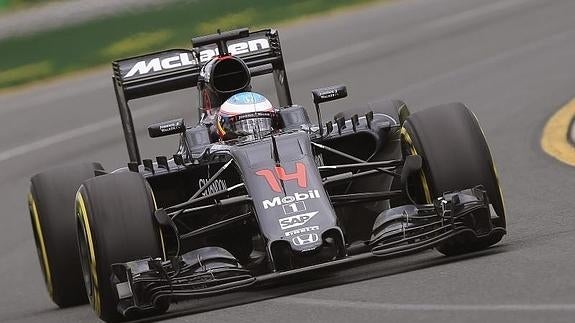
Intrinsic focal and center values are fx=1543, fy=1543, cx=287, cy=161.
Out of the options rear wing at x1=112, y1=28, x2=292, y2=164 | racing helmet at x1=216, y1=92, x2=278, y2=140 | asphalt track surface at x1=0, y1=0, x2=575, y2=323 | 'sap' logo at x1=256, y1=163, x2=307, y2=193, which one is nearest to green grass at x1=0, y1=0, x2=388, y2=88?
asphalt track surface at x1=0, y1=0, x2=575, y2=323

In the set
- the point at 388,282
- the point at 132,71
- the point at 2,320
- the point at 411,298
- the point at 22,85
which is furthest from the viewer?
the point at 22,85

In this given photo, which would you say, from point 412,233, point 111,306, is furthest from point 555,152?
point 111,306

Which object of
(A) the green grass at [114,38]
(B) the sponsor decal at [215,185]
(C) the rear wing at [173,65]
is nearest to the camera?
(B) the sponsor decal at [215,185]

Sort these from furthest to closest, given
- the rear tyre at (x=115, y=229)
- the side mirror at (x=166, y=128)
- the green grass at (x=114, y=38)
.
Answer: the green grass at (x=114, y=38), the side mirror at (x=166, y=128), the rear tyre at (x=115, y=229)

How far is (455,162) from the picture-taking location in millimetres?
10242

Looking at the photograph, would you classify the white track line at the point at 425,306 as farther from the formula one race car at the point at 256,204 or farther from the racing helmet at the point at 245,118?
the racing helmet at the point at 245,118

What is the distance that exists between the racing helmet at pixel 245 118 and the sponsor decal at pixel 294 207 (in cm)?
180

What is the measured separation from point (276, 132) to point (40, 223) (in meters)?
1.90

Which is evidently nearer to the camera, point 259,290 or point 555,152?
point 259,290

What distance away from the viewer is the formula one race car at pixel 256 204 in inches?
380

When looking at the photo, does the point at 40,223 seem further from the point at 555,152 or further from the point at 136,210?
the point at 555,152

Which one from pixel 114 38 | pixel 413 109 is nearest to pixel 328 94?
pixel 413 109

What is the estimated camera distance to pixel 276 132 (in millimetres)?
11469

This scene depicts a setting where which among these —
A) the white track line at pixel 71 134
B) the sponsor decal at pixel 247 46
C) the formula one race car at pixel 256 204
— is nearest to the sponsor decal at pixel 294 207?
the formula one race car at pixel 256 204
